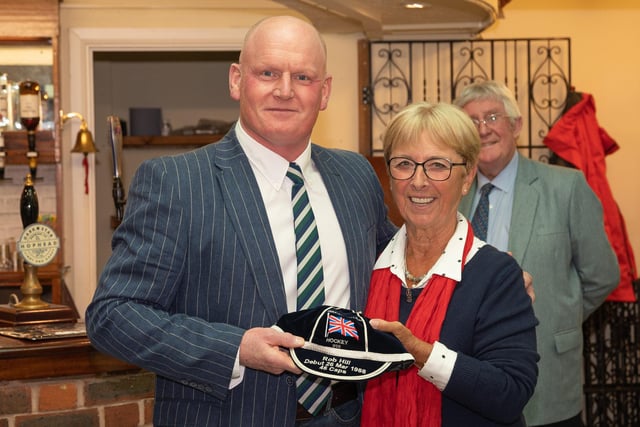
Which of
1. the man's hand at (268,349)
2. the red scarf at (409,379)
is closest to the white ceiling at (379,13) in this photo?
the red scarf at (409,379)

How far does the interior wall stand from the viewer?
6145 mm

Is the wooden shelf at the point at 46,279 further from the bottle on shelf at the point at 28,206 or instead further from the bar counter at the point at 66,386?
the bar counter at the point at 66,386

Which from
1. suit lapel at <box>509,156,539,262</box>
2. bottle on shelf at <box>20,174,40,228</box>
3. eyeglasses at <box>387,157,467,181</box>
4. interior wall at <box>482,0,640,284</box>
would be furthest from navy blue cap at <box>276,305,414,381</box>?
interior wall at <box>482,0,640,284</box>

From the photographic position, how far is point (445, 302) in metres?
2.10

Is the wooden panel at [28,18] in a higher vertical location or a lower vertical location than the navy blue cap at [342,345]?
higher

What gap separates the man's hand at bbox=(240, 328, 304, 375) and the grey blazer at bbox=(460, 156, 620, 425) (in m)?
1.53

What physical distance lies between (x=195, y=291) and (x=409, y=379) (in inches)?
21.4

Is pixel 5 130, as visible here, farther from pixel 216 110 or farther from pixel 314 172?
pixel 314 172

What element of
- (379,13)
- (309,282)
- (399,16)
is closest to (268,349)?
(309,282)

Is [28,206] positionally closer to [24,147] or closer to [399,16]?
[24,147]

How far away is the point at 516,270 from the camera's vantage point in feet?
7.02

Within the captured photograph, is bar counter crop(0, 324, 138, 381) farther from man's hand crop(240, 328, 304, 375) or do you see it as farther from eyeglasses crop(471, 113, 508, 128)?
eyeglasses crop(471, 113, 508, 128)

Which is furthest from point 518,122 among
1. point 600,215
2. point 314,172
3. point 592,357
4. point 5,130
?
point 5,130

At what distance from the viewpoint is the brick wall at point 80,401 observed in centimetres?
295
